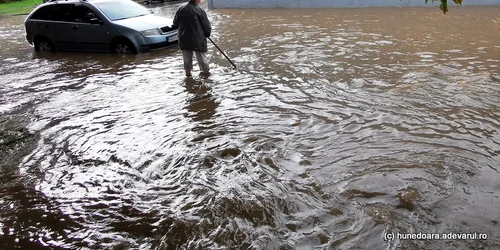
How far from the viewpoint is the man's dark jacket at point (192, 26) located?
8133 mm

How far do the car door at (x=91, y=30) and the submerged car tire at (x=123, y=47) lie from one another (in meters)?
0.18

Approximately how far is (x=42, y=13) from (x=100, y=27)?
2.54 meters

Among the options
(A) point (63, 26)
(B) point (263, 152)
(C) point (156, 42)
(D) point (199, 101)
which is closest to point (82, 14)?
(A) point (63, 26)

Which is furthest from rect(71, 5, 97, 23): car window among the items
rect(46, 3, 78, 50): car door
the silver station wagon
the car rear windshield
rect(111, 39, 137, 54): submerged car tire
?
rect(111, 39, 137, 54): submerged car tire

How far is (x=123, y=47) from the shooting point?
1133cm

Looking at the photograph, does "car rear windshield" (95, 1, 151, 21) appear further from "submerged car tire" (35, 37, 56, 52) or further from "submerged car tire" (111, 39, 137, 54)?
"submerged car tire" (35, 37, 56, 52)

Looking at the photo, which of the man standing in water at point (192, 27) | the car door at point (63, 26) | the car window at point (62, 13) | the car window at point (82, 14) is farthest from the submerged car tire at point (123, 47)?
the man standing in water at point (192, 27)

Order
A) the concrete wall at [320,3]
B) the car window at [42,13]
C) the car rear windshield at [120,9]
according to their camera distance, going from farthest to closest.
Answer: the concrete wall at [320,3] → the car window at [42,13] → the car rear windshield at [120,9]

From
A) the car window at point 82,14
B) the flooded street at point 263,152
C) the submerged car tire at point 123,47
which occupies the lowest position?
the flooded street at point 263,152

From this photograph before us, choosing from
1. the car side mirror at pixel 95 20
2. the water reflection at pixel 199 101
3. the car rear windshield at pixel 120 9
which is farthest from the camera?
the car rear windshield at pixel 120 9

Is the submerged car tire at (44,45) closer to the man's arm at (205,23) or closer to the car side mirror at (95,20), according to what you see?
the car side mirror at (95,20)

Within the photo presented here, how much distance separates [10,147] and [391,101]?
561cm

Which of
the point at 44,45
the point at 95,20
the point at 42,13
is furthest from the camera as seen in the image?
the point at 44,45

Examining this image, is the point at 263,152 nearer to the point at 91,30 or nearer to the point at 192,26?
the point at 192,26
